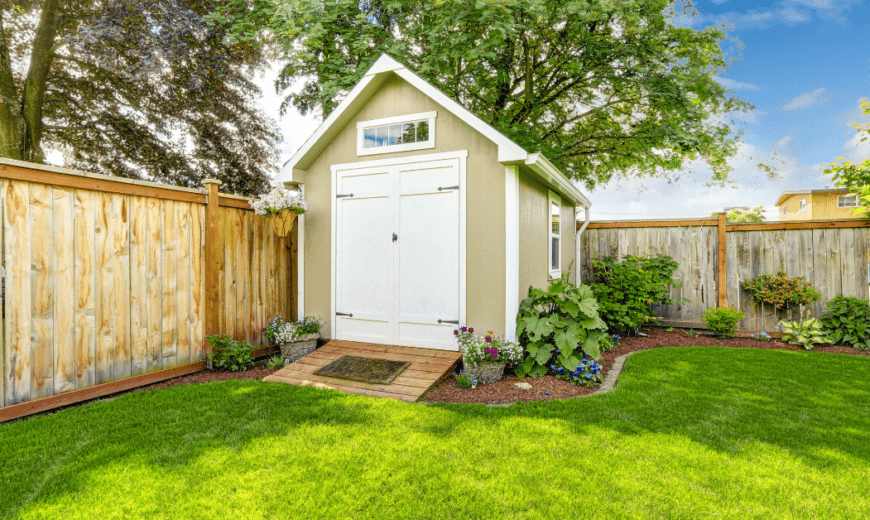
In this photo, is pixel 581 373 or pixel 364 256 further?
A: pixel 364 256

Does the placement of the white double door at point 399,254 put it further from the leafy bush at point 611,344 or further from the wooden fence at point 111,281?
the leafy bush at point 611,344

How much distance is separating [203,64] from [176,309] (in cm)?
640

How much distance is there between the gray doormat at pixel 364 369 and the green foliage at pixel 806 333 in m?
5.60

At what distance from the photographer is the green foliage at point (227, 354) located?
14.8ft

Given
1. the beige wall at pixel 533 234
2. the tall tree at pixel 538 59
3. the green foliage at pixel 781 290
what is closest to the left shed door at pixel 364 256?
the beige wall at pixel 533 234

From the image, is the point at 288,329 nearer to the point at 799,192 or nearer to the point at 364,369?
the point at 364,369

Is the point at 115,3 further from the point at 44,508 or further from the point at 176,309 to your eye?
the point at 44,508

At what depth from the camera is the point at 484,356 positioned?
416cm

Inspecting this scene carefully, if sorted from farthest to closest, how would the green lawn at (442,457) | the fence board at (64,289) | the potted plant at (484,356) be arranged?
the potted plant at (484,356)
the fence board at (64,289)
the green lawn at (442,457)

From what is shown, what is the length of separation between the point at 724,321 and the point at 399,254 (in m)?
5.14

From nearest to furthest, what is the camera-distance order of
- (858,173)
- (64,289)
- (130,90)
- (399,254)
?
(64,289) < (399,254) < (858,173) < (130,90)

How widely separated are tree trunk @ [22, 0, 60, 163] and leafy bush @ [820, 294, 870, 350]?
13281 millimetres

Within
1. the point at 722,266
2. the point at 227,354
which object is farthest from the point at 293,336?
the point at 722,266

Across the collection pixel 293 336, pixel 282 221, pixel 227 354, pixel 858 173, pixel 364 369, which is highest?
pixel 858 173
